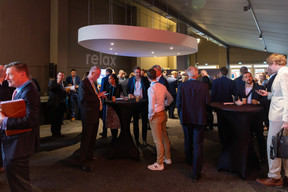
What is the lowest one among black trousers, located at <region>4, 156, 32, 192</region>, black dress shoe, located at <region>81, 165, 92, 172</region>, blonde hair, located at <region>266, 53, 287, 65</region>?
black dress shoe, located at <region>81, 165, 92, 172</region>

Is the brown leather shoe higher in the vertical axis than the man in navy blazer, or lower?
lower

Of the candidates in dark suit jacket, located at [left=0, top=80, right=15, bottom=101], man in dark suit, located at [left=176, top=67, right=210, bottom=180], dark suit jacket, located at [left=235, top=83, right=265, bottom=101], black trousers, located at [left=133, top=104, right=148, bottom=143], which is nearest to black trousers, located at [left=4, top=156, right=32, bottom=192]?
dark suit jacket, located at [left=0, top=80, right=15, bottom=101]

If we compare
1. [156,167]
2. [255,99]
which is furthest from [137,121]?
[255,99]

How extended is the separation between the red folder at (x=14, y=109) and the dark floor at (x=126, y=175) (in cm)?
114

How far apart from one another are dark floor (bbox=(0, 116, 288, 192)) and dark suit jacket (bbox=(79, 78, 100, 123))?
78 centimetres

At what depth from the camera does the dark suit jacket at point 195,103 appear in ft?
9.31

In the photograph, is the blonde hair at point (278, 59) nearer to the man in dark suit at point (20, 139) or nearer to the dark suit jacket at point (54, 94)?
the man in dark suit at point (20, 139)

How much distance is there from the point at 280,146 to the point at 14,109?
2.73 metres

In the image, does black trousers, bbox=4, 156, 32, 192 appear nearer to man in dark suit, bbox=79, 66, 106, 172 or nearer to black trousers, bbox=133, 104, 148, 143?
man in dark suit, bbox=79, 66, 106, 172

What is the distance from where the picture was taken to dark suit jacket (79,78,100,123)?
10.1 ft

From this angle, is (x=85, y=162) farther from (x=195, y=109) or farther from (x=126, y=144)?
Answer: (x=195, y=109)

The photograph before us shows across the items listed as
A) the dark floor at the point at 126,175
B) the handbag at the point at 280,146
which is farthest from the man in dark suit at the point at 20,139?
the handbag at the point at 280,146

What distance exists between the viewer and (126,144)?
11.9 feet

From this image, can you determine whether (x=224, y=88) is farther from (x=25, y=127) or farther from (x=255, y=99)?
(x=25, y=127)
